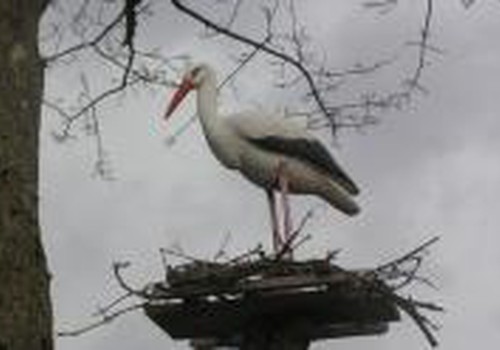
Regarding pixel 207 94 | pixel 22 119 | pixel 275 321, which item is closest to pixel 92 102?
pixel 207 94

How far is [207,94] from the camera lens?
5355 mm

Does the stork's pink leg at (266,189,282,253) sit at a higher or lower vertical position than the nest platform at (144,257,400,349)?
higher

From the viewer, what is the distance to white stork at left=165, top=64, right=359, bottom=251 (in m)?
5.16

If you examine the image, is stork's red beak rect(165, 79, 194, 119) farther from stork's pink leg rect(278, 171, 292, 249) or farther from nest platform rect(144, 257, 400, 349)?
nest platform rect(144, 257, 400, 349)

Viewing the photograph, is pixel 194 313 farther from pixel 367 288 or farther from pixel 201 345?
pixel 367 288

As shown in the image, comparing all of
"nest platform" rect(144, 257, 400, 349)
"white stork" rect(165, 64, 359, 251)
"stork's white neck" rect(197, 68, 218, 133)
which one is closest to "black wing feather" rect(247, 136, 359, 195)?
"white stork" rect(165, 64, 359, 251)

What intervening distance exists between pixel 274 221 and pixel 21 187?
209cm

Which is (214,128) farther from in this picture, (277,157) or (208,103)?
(277,157)

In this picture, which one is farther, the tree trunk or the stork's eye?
the stork's eye

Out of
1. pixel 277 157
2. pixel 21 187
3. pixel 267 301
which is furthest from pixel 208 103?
pixel 21 187

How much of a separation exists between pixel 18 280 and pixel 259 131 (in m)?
2.55

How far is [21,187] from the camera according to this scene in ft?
9.56

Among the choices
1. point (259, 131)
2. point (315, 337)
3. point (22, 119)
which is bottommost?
point (315, 337)

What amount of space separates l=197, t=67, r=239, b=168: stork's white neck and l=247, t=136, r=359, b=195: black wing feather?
10 cm
